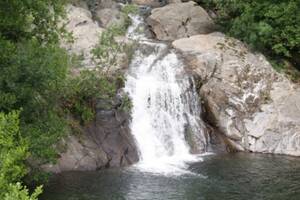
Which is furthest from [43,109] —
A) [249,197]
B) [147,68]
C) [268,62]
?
[268,62]

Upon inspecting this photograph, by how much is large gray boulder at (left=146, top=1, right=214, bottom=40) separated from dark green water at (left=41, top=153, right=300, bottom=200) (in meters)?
11.6

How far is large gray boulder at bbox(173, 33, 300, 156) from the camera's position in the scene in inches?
965

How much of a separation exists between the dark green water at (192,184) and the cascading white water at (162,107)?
7.40 feet

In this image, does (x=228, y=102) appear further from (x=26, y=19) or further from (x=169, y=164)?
(x=26, y=19)

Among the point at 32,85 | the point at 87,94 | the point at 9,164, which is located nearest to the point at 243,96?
the point at 87,94

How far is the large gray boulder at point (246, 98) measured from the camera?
965 inches

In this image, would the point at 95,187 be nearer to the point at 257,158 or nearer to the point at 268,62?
the point at 257,158

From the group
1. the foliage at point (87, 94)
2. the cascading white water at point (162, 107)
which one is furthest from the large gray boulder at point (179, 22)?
the foliage at point (87, 94)

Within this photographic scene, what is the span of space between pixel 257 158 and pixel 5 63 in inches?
517

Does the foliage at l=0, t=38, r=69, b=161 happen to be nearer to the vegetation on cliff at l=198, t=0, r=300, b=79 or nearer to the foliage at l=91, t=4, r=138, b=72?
the foliage at l=91, t=4, r=138, b=72

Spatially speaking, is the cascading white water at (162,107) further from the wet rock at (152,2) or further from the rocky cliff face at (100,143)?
Result: the wet rock at (152,2)

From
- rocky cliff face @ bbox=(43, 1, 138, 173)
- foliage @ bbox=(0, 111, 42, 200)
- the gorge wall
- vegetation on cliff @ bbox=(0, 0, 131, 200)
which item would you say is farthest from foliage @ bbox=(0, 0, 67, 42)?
foliage @ bbox=(0, 111, 42, 200)

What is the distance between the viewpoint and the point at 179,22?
103 feet

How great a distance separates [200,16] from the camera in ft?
104
